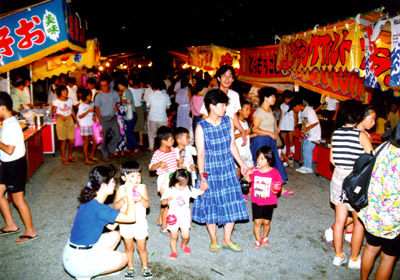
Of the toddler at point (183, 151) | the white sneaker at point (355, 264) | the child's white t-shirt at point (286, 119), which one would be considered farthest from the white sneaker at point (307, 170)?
the white sneaker at point (355, 264)

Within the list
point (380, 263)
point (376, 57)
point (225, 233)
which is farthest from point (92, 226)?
point (376, 57)

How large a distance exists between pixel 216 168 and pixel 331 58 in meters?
3.76

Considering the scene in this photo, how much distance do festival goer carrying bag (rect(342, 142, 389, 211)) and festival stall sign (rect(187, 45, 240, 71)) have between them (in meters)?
10.3

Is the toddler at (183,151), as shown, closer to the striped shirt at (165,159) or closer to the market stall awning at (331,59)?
the striped shirt at (165,159)

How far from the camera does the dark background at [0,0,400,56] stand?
61.4ft

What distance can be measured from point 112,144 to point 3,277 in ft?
17.7

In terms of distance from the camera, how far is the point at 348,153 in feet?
13.6

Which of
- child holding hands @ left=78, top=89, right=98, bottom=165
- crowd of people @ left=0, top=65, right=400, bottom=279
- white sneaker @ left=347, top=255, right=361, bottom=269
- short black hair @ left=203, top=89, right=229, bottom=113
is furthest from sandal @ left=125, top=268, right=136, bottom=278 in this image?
child holding hands @ left=78, top=89, right=98, bottom=165

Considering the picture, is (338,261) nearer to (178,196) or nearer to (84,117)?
(178,196)

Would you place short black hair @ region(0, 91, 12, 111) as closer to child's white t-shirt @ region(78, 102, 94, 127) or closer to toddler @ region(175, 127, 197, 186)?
toddler @ region(175, 127, 197, 186)

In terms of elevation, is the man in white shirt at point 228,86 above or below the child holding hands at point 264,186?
above

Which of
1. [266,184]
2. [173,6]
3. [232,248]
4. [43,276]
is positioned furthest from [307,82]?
[173,6]

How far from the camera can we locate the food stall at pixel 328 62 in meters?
5.96

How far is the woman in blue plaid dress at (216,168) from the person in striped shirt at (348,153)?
3.77ft
